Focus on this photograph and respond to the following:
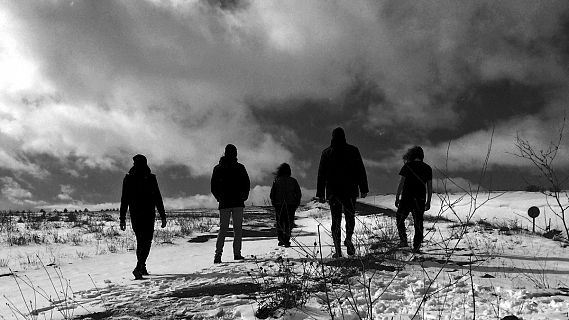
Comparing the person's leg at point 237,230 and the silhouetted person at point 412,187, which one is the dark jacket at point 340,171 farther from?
the person's leg at point 237,230

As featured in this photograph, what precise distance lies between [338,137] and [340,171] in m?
0.57

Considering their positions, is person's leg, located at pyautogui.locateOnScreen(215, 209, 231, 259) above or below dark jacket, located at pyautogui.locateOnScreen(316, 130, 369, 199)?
below

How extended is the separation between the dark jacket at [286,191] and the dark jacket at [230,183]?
2.04m

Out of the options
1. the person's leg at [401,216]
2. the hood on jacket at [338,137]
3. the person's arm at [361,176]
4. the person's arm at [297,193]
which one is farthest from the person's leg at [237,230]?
the person's leg at [401,216]

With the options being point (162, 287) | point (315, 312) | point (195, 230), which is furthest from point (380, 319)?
point (195, 230)

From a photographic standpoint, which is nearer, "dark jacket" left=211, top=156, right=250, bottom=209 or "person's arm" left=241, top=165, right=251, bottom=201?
"dark jacket" left=211, top=156, right=250, bottom=209

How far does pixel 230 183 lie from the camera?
689 cm

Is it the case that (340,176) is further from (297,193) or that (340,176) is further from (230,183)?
(297,193)

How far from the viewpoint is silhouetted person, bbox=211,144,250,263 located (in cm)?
682

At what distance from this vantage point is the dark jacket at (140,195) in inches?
237

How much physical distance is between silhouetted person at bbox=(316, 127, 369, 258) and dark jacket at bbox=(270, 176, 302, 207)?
9.72ft

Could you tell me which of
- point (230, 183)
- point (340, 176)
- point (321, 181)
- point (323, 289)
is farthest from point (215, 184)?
point (323, 289)

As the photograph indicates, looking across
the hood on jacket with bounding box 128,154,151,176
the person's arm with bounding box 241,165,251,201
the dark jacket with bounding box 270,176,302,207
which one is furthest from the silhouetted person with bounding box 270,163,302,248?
the hood on jacket with bounding box 128,154,151,176

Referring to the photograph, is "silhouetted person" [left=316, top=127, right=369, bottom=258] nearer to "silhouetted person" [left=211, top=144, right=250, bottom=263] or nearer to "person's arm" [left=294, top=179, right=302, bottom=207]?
"silhouetted person" [left=211, top=144, right=250, bottom=263]
